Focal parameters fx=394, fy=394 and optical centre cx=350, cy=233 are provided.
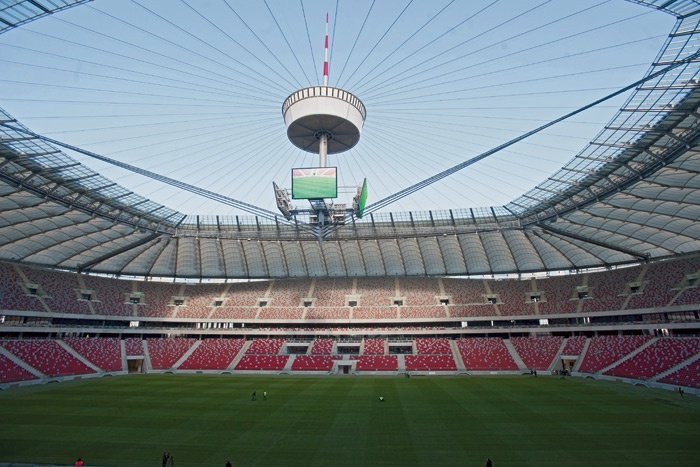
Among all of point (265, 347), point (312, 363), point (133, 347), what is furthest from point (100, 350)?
point (312, 363)

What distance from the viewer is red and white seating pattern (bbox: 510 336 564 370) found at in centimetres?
5739

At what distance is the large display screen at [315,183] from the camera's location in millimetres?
38438

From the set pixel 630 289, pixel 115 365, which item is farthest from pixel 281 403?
pixel 630 289

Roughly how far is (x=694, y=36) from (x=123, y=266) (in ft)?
257

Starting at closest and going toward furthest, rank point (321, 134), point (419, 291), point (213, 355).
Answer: point (321, 134) < point (213, 355) < point (419, 291)

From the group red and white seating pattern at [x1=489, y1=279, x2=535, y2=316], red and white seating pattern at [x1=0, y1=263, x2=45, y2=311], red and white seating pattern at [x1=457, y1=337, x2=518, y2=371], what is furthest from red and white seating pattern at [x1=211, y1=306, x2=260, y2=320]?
red and white seating pattern at [x1=489, y1=279, x2=535, y2=316]

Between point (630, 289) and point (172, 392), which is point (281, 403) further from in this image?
point (630, 289)

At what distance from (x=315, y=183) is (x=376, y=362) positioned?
1332 inches

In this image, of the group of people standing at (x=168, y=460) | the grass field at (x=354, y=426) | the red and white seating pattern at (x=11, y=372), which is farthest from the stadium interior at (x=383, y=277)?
the group of people standing at (x=168, y=460)

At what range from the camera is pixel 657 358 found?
44875 mm

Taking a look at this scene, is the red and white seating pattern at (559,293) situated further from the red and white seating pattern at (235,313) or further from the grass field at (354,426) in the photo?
the red and white seating pattern at (235,313)

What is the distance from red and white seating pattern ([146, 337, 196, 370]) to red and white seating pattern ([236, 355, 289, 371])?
35.2ft

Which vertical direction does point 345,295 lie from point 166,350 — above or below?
above

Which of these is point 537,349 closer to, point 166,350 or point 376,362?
point 376,362
